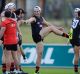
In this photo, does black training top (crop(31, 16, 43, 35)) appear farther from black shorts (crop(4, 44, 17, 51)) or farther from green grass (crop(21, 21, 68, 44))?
green grass (crop(21, 21, 68, 44))

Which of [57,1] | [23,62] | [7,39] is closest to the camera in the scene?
[7,39]

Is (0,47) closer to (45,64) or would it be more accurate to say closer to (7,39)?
(45,64)

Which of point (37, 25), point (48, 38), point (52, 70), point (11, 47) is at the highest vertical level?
point (37, 25)

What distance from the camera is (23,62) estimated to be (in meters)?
21.7

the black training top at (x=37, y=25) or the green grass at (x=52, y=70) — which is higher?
the black training top at (x=37, y=25)

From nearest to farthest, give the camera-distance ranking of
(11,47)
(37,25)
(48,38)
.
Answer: (11,47) → (37,25) → (48,38)

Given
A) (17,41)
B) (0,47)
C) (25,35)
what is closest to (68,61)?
(0,47)

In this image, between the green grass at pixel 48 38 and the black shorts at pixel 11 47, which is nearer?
the black shorts at pixel 11 47

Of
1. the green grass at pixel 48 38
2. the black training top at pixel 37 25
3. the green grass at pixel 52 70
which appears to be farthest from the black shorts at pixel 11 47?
the green grass at pixel 48 38

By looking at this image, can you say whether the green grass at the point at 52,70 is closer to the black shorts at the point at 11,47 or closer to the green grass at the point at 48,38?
the black shorts at the point at 11,47

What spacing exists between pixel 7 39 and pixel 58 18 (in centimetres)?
3149

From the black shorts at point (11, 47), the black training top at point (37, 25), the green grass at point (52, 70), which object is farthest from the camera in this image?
the green grass at point (52, 70)

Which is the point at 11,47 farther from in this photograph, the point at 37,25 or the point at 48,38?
the point at 48,38

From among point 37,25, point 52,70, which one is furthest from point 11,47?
point 52,70
